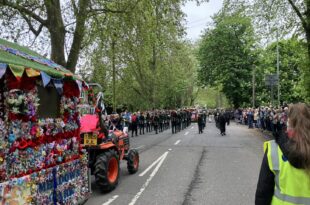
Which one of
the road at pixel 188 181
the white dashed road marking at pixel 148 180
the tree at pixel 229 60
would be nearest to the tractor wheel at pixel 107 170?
the road at pixel 188 181

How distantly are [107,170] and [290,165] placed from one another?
22.4 feet

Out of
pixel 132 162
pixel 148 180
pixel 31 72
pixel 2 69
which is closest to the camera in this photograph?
pixel 2 69

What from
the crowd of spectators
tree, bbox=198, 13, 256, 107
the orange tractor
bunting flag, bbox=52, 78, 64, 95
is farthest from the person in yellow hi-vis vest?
tree, bbox=198, 13, 256, 107

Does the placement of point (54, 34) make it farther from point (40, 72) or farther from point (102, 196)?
point (40, 72)

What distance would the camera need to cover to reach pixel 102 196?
9.13 meters

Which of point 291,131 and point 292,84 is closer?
point 291,131

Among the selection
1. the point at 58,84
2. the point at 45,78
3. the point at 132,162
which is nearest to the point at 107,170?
the point at 132,162

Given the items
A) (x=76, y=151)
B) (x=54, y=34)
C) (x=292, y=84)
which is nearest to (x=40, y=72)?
(x=76, y=151)

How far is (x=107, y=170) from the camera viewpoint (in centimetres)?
951

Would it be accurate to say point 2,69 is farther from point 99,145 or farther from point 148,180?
point 148,180

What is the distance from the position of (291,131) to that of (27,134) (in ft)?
13.0

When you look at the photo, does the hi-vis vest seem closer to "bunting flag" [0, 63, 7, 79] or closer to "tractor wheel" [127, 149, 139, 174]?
"bunting flag" [0, 63, 7, 79]

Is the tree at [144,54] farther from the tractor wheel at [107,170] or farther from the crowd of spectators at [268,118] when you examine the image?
the tractor wheel at [107,170]

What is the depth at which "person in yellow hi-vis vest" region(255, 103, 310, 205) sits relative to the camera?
9.97ft
